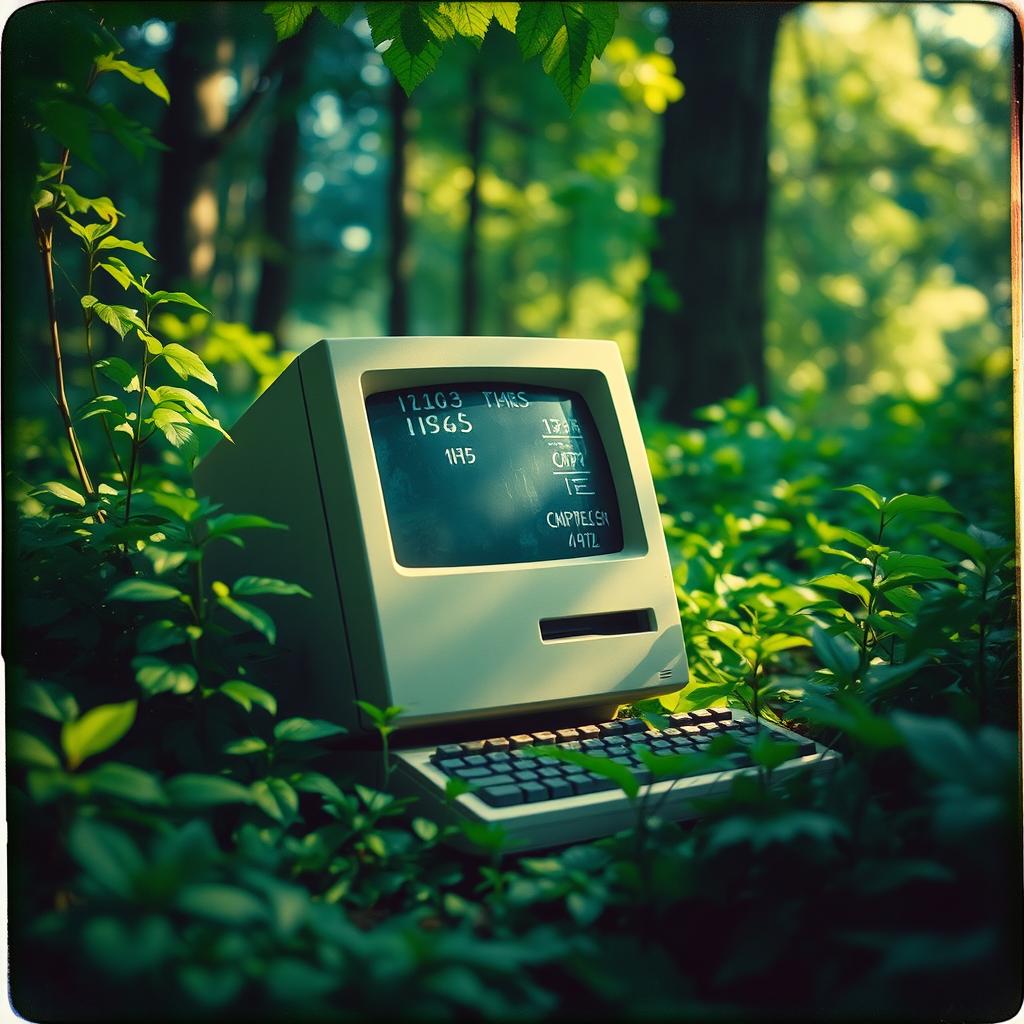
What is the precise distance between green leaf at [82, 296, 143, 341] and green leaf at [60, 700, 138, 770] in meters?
0.87

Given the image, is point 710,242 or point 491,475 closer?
point 491,475

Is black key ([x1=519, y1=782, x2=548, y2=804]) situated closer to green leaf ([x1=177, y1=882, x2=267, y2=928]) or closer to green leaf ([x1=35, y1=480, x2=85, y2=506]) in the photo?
green leaf ([x1=177, y1=882, x2=267, y2=928])

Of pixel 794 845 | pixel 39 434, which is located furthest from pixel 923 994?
pixel 39 434

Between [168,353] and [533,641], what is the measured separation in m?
0.84

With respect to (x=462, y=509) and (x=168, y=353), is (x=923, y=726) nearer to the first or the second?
(x=462, y=509)

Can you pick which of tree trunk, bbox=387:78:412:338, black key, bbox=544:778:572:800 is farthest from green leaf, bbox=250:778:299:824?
tree trunk, bbox=387:78:412:338

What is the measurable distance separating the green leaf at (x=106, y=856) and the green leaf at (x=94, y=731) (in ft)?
0.32

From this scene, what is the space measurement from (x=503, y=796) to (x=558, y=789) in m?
0.08

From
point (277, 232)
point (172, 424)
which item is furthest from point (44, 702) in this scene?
point (277, 232)

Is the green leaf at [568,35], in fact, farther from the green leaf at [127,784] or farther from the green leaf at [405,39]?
the green leaf at [127,784]

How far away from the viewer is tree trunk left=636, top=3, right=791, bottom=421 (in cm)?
461

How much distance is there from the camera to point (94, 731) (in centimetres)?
102

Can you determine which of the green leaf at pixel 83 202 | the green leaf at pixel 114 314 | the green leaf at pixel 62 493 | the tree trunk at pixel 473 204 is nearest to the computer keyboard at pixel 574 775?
the green leaf at pixel 62 493

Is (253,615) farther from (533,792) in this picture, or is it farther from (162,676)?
(533,792)
